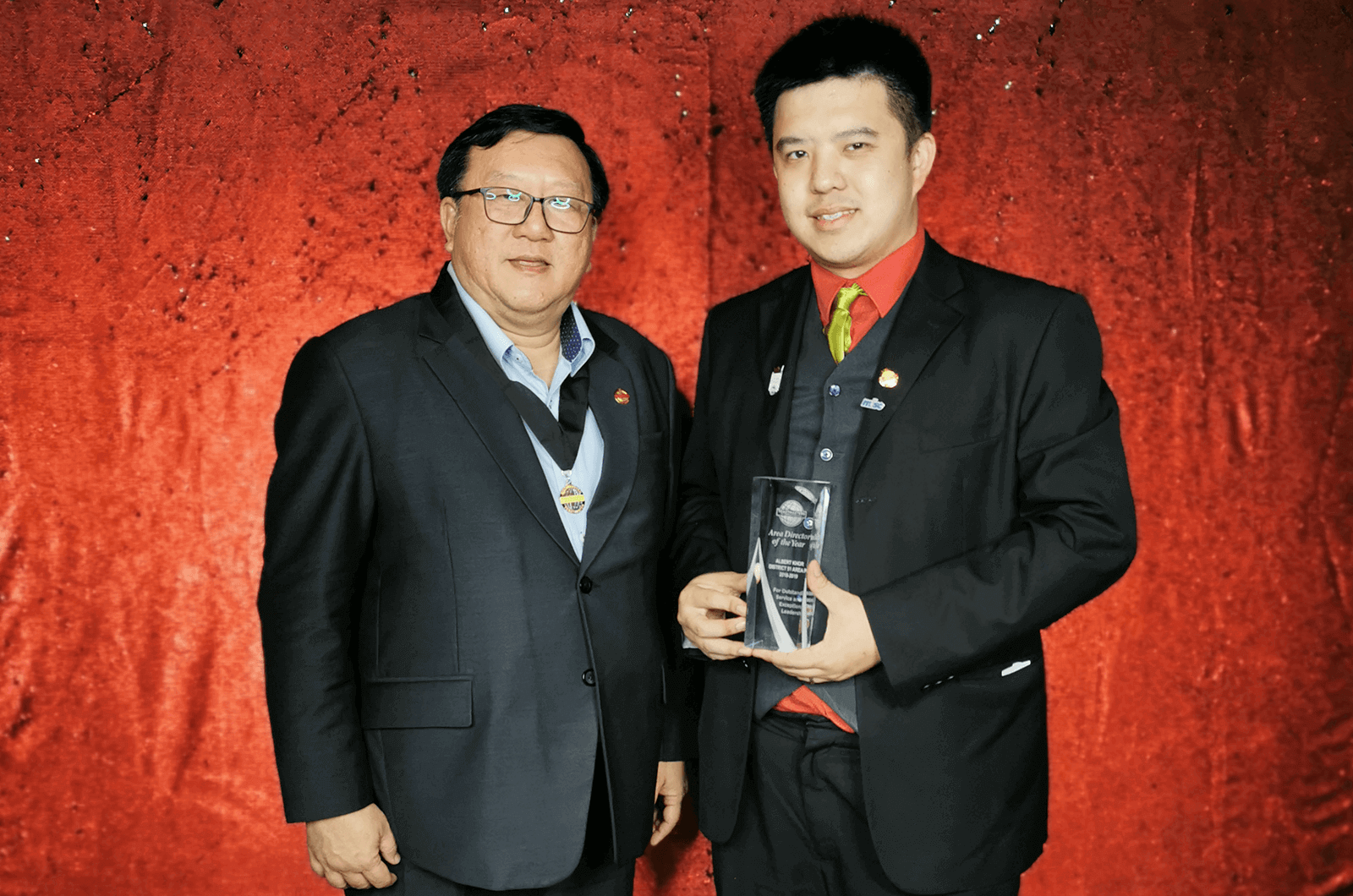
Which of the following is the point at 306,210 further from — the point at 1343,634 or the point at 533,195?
the point at 1343,634

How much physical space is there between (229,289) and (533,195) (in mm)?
988

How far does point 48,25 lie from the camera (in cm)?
223

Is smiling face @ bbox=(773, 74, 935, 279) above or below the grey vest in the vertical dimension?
above

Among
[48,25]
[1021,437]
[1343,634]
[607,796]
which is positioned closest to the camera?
[1021,437]

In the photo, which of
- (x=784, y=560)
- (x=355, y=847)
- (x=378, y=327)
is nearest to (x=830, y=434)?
(x=784, y=560)

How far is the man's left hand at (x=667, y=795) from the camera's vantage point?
1934 mm

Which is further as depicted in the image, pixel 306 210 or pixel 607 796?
pixel 306 210

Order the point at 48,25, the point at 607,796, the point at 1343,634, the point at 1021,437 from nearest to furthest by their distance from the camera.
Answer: the point at 1021,437 → the point at 607,796 → the point at 48,25 → the point at 1343,634

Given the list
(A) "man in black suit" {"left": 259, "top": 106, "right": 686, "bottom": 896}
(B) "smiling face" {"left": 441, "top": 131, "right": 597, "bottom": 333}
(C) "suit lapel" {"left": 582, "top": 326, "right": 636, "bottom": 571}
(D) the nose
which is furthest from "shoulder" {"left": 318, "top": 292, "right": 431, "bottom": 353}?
(C) "suit lapel" {"left": 582, "top": 326, "right": 636, "bottom": 571}

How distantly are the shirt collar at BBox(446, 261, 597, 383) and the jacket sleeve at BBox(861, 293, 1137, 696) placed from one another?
0.76 metres

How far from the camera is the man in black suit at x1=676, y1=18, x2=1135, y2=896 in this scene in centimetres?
147

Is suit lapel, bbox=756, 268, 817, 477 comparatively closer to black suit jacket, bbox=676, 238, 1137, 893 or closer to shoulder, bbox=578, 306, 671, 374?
black suit jacket, bbox=676, 238, 1137, 893

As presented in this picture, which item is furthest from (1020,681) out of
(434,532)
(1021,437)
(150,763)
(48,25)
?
(48,25)

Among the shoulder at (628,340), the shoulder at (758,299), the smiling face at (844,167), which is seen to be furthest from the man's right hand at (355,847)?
the smiling face at (844,167)
